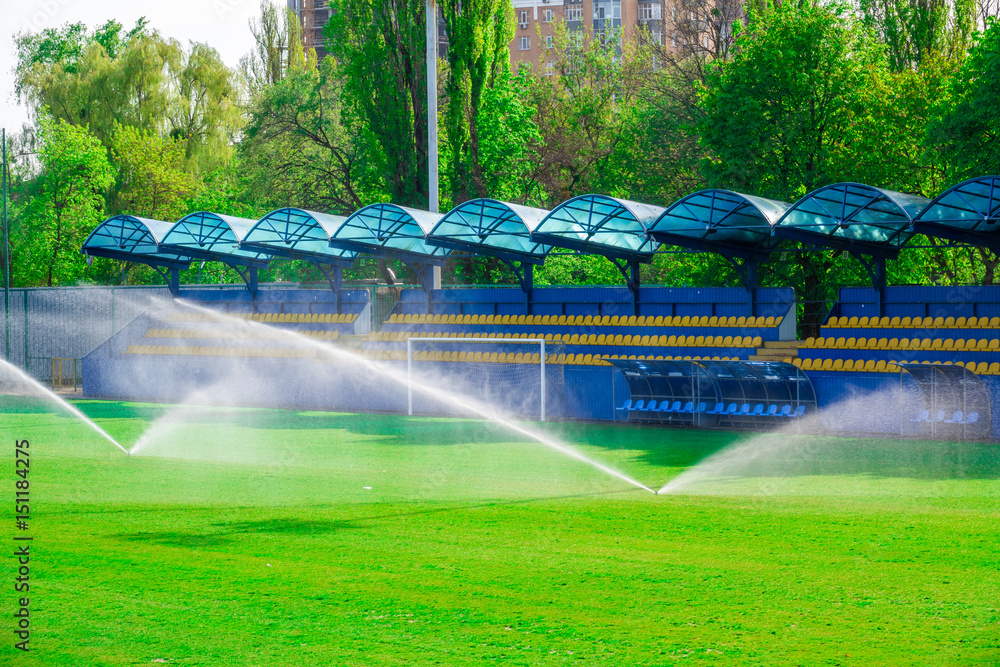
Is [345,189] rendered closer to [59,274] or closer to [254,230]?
[59,274]

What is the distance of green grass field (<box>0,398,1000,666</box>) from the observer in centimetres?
786

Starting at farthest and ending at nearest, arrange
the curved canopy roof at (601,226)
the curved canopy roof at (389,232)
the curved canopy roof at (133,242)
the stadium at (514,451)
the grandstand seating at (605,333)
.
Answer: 1. the curved canopy roof at (133,242)
2. the curved canopy roof at (389,232)
3. the curved canopy roof at (601,226)
4. the grandstand seating at (605,333)
5. the stadium at (514,451)

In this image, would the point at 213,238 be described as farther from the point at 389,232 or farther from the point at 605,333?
the point at 605,333

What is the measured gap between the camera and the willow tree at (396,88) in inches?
1537

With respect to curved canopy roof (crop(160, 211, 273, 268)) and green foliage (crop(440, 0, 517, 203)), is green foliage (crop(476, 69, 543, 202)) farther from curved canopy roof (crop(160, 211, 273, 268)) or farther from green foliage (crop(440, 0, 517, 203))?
curved canopy roof (crop(160, 211, 273, 268))

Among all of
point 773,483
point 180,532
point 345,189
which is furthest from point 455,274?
point 180,532

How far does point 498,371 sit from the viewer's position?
28.1 meters

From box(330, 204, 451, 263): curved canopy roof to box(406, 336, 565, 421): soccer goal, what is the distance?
10.4ft


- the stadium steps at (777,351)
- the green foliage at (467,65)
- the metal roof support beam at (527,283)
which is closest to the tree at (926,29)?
the green foliage at (467,65)

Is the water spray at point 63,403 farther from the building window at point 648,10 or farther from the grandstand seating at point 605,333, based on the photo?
the building window at point 648,10

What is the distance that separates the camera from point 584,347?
2786 centimetres

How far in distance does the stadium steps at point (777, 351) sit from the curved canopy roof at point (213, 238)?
1631 centimetres

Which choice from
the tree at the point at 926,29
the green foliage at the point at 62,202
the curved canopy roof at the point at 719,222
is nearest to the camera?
the curved canopy roof at the point at 719,222

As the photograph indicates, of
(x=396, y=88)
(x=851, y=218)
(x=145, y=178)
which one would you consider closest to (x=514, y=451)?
(x=851, y=218)
